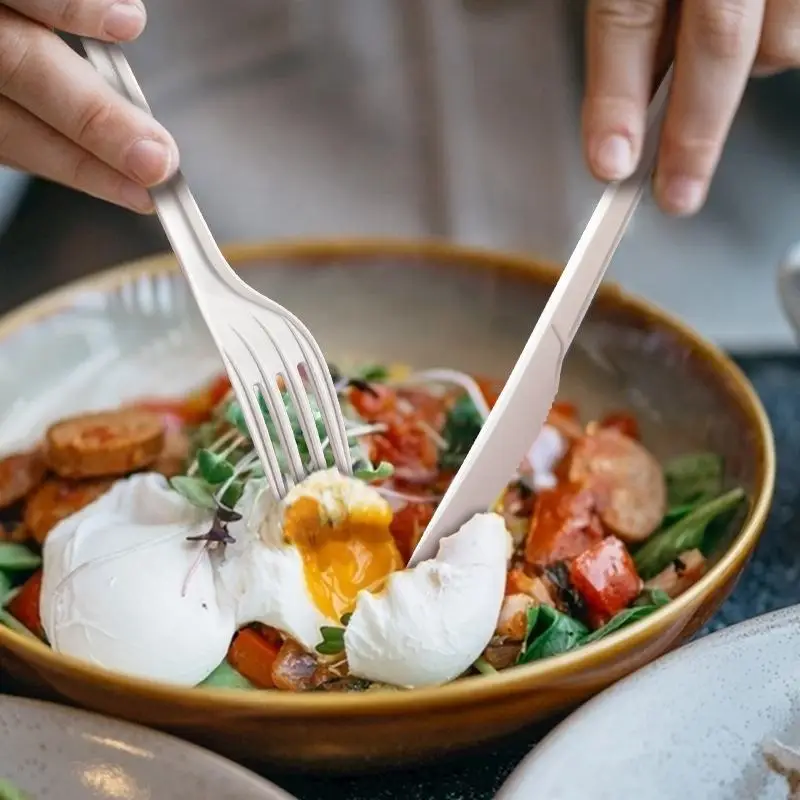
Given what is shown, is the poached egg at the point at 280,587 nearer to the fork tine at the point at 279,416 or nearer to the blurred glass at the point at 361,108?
the fork tine at the point at 279,416

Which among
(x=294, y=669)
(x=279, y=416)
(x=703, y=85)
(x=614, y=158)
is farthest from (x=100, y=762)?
(x=703, y=85)

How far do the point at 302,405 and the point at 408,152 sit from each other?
32.3 inches

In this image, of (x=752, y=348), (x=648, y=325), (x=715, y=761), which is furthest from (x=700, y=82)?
(x=715, y=761)

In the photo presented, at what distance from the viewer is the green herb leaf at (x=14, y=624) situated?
0.79 m

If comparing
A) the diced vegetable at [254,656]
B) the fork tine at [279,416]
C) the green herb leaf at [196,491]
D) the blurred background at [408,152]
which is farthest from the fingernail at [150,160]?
the blurred background at [408,152]

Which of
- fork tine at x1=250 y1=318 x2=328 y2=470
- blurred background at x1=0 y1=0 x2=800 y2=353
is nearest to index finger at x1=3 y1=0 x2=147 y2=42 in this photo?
fork tine at x1=250 y1=318 x2=328 y2=470

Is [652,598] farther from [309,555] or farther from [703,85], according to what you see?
[703,85]

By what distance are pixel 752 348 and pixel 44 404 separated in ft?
2.51

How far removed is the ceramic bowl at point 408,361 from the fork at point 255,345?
0.19 meters

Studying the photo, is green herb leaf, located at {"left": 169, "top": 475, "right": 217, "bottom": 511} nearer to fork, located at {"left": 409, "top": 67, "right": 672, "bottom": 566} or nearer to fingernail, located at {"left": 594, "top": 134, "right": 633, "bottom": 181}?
fork, located at {"left": 409, "top": 67, "right": 672, "bottom": 566}

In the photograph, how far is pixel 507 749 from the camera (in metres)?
0.74

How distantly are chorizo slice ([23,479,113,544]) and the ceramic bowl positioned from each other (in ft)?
0.44

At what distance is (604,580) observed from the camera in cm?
82

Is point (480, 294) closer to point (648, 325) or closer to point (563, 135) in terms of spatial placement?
point (648, 325)
